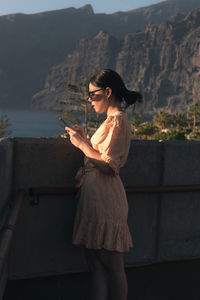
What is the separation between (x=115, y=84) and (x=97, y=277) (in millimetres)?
1336

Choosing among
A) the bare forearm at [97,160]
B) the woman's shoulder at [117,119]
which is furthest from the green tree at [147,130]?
the bare forearm at [97,160]

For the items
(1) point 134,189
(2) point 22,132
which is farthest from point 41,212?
(2) point 22,132

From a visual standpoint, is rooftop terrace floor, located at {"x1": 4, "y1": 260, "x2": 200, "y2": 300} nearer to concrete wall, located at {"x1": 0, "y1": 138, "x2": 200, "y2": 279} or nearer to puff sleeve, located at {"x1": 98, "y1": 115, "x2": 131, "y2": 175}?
concrete wall, located at {"x1": 0, "y1": 138, "x2": 200, "y2": 279}

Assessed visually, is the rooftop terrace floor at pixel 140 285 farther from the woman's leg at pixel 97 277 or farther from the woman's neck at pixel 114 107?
the woman's neck at pixel 114 107

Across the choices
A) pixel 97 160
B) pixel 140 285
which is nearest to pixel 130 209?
pixel 140 285

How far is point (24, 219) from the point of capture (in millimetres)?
3000

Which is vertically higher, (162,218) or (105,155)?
(105,155)

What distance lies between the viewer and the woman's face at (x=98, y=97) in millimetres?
2525

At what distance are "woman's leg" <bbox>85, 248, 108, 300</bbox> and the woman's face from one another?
1.01 meters

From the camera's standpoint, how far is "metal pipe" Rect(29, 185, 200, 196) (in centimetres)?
288

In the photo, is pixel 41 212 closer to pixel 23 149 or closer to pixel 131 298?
pixel 23 149

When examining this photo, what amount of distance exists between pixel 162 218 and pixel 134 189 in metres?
0.53

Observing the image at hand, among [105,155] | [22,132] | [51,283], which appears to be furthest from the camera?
[22,132]

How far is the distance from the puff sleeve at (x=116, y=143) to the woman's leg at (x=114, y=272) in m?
0.56
